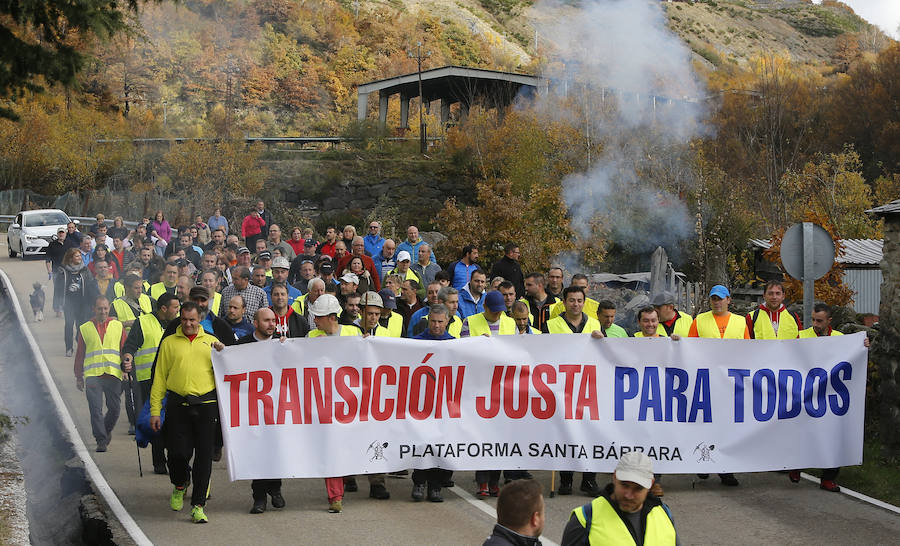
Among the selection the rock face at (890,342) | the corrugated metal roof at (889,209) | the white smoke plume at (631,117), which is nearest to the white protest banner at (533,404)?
the rock face at (890,342)

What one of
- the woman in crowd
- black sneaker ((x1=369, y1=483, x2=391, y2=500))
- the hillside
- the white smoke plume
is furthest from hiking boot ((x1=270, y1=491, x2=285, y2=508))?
Result: the hillside

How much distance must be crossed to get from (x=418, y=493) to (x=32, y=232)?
2633cm

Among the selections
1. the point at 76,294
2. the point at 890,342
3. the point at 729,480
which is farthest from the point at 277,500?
the point at 76,294

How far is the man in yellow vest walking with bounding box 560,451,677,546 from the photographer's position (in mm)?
4816

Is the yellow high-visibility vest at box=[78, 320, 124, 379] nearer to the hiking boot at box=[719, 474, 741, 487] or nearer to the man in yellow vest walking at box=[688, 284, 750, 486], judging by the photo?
the man in yellow vest walking at box=[688, 284, 750, 486]

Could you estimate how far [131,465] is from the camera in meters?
11.4

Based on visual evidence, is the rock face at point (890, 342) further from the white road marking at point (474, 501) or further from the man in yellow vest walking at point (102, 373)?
the man in yellow vest walking at point (102, 373)

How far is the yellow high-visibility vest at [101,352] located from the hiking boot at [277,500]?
3.16 metres

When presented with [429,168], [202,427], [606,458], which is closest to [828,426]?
[606,458]

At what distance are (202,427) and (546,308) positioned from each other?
501 centimetres

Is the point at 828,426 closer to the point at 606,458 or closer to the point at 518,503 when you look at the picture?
the point at 606,458

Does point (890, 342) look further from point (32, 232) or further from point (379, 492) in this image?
point (32, 232)

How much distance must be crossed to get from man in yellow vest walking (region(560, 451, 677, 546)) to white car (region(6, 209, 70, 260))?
98.9 feet

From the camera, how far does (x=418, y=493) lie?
1004 centimetres
